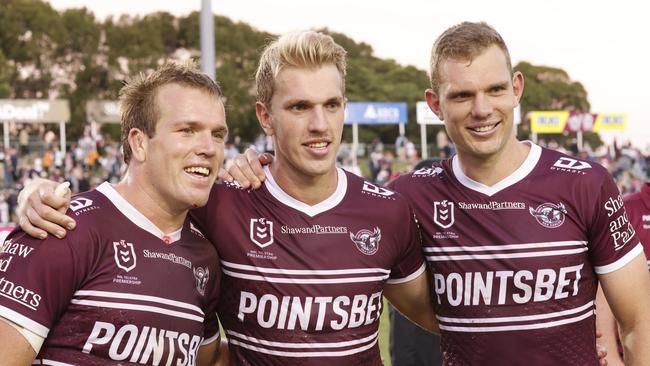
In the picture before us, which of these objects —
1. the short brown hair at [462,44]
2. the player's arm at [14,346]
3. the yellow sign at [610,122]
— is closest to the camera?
the player's arm at [14,346]

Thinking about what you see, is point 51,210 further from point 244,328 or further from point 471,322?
point 471,322

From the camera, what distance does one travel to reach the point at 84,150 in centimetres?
3228

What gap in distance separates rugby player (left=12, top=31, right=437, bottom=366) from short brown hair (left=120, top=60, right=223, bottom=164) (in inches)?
16.7

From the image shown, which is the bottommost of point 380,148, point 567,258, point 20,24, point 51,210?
point 380,148

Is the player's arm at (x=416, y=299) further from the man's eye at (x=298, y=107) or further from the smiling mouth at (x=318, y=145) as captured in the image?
the man's eye at (x=298, y=107)

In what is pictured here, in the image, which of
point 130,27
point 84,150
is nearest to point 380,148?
point 84,150

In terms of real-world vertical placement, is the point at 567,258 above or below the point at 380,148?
above

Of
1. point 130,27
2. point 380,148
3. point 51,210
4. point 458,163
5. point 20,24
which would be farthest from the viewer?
point 130,27

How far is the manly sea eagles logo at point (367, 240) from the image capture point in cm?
369

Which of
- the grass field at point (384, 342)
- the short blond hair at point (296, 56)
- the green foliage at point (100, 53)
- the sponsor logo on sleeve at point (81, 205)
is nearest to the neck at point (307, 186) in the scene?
the short blond hair at point (296, 56)

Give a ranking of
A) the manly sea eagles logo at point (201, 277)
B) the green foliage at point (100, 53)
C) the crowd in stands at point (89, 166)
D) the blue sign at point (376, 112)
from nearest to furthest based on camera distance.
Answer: the manly sea eagles logo at point (201, 277)
the crowd in stands at point (89, 166)
the blue sign at point (376, 112)
the green foliage at point (100, 53)

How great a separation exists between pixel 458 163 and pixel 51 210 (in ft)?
6.30

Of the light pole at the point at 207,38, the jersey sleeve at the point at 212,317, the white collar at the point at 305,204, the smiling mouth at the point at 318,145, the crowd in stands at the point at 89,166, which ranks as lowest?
the crowd in stands at the point at 89,166

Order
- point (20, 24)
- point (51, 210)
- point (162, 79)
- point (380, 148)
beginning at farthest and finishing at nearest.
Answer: point (20, 24) → point (380, 148) → point (162, 79) → point (51, 210)
